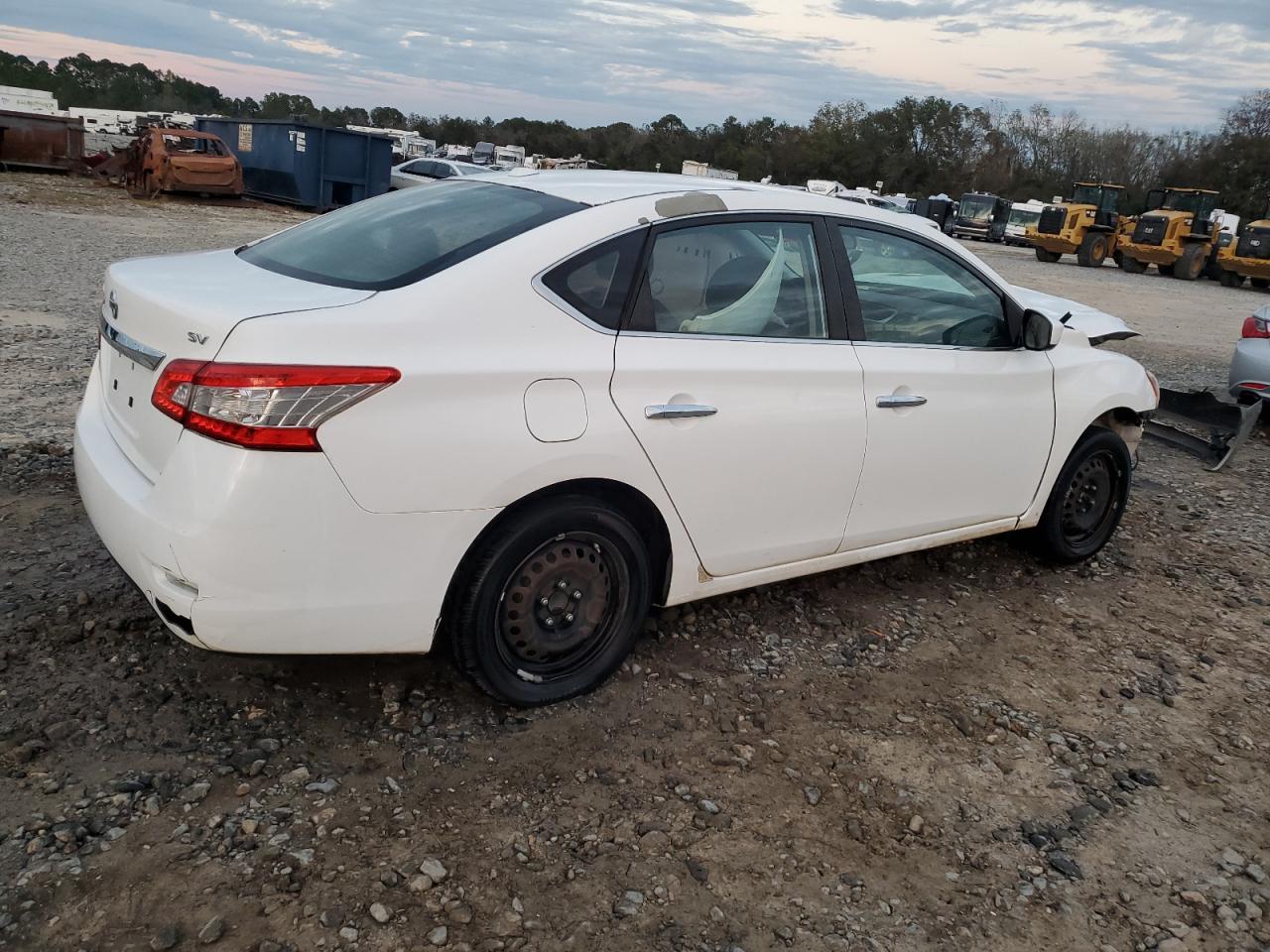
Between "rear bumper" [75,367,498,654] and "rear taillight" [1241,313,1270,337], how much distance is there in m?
7.61

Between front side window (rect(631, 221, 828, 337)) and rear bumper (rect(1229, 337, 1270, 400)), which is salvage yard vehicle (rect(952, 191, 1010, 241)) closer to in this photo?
rear bumper (rect(1229, 337, 1270, 400))

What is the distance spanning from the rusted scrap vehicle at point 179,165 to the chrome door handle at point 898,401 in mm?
22867

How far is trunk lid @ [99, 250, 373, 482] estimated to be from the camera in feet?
8.91

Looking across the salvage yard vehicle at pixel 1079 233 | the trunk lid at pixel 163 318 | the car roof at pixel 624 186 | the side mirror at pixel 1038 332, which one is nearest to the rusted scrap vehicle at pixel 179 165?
the car roof at pixel 624 186

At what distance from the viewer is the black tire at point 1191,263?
31.1 meters

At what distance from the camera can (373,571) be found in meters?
2.78

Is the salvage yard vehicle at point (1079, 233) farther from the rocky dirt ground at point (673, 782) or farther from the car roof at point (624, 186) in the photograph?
the car roof at point (624, 186)

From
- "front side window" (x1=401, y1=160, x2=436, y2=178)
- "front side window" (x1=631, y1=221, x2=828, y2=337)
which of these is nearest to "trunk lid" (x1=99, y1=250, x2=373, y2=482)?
"front side window" (x1=631, y1=221, x2=828, y2=337)

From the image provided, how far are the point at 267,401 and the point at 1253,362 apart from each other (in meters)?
8.02

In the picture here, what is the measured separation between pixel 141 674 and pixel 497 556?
4.22 ft

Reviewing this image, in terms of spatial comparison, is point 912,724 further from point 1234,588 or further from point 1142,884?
point 1234,588

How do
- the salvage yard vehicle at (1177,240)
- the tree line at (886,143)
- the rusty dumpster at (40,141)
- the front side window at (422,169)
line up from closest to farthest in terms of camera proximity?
the rusty dumpster at (40,141) → the front side window at (422,169) → the salvage yard vehicle at (1177,240) → the tree line at (886,143)

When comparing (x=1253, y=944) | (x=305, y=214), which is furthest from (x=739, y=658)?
(x=305, y=214)

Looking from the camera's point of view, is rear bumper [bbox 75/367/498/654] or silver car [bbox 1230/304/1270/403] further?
silver car [bbox 1230/304/1270/403]
